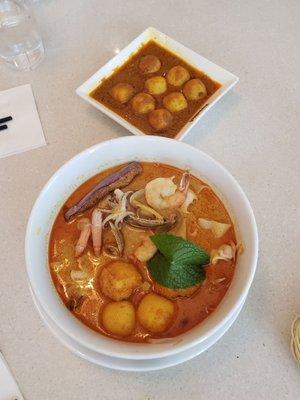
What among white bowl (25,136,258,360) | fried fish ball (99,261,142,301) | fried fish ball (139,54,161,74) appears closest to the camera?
white bowl (25,136,258,360)

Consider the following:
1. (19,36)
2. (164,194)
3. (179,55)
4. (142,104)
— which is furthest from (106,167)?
(19,36)

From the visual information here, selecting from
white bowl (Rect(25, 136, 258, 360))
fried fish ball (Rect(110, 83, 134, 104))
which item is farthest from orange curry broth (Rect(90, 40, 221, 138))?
white bowl (Rect(25, 136, 258, 360))

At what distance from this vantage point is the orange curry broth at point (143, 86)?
1.25 meters

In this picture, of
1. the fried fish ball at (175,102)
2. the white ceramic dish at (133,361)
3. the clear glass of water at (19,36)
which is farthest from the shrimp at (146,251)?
the clear glass of water at (19,36)

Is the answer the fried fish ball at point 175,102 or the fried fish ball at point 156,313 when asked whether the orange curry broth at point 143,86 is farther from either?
the fried fish ball at point 156,313

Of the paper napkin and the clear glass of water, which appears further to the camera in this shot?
the clear glass of water

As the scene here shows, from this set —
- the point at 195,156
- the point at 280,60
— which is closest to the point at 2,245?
the point at 195,156

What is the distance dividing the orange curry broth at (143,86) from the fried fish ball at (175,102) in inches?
0.5

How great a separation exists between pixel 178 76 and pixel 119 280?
2.22ft

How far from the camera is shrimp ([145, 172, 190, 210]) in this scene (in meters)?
1.03

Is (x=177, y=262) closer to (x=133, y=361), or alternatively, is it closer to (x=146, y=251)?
(x=146, y=251)

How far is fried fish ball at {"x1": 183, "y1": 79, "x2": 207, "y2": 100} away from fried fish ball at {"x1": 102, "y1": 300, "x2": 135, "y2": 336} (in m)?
0.65

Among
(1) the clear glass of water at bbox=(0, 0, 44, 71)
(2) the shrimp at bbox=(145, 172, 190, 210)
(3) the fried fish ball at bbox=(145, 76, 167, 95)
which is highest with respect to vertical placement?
(1) the clear glass of water at bbox=(0, 0, 44, 71)

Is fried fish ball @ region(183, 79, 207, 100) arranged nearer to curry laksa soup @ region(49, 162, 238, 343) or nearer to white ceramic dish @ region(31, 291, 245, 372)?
curry laksa soup @ region(49, 162, 238, 343)
